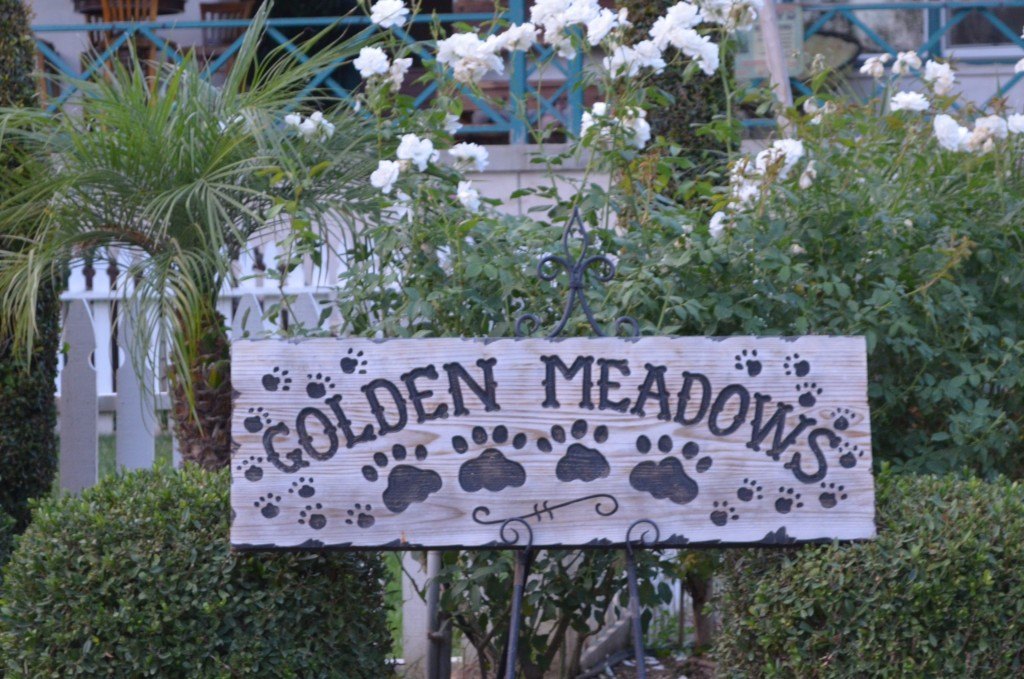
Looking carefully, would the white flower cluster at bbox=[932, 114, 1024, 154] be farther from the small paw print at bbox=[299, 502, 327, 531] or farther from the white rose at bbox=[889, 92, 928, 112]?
the small paw print at bbox=[299, 502, 327, 531]

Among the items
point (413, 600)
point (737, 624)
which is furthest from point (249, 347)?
point (413, 600)

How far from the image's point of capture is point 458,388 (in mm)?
2424

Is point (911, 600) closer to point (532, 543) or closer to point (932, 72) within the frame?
point (532, 543)

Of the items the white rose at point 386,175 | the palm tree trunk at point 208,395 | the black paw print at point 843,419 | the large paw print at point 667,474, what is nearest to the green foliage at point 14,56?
the palm tree trunk at point 208,395

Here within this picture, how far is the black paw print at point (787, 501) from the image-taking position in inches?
96.0

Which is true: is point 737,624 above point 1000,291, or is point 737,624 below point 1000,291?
below

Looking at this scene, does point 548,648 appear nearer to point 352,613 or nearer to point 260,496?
point 352,613

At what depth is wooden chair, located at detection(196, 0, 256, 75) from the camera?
299 inches

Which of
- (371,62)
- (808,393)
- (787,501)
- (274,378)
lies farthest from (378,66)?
(787,501)

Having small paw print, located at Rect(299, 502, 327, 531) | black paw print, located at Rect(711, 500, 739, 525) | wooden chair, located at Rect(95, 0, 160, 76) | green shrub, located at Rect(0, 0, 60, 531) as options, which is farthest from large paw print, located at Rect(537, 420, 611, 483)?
wooden chair, located at Rect(95, 0, 160, 76)

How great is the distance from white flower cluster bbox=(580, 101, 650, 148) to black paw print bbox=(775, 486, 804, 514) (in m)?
0.96

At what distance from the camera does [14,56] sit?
161 inches

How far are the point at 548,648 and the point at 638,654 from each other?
810mm

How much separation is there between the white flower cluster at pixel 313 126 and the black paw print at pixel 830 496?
1.49 metres
